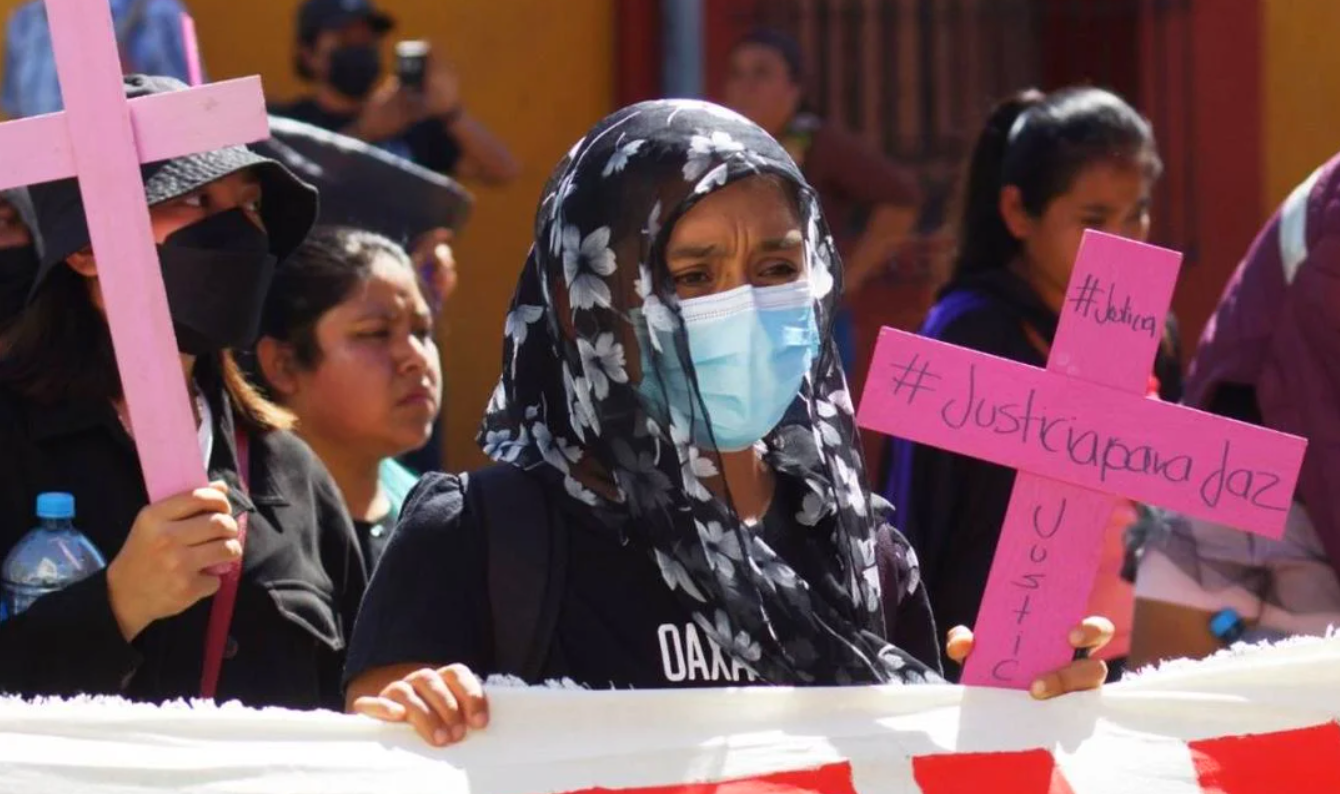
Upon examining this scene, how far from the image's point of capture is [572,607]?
9.30ft

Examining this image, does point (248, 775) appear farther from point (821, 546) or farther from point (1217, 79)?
point (1217, 79)

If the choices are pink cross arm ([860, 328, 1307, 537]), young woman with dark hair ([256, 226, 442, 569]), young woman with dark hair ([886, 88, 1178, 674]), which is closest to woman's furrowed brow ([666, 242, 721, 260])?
pink cross arm ([860, 328, 1307, 537])

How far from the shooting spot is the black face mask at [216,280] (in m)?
3.39

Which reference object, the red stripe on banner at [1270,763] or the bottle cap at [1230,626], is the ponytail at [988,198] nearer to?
the bottle cap at [1230,626]

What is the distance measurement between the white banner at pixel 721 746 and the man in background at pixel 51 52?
142 inches

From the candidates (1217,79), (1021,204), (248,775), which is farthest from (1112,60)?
(248,775)

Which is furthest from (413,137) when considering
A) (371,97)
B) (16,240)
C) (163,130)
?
(163,130)

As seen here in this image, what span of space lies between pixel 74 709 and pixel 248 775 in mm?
208

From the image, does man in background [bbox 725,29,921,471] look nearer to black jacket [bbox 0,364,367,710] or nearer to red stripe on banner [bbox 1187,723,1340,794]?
black jacket [bbox 0,364,367,710]

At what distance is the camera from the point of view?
673 cm

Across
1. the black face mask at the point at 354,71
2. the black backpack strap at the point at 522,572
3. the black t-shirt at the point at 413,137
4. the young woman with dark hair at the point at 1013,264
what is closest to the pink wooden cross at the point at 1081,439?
the black backpack strap at the point at 522,572

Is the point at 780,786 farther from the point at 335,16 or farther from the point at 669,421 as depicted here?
the point at 335,16

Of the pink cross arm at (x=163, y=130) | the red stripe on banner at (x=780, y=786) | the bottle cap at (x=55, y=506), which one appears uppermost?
the pink cross arm at (x=163, y=130)

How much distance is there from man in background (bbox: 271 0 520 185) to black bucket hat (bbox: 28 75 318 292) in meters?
2.98
